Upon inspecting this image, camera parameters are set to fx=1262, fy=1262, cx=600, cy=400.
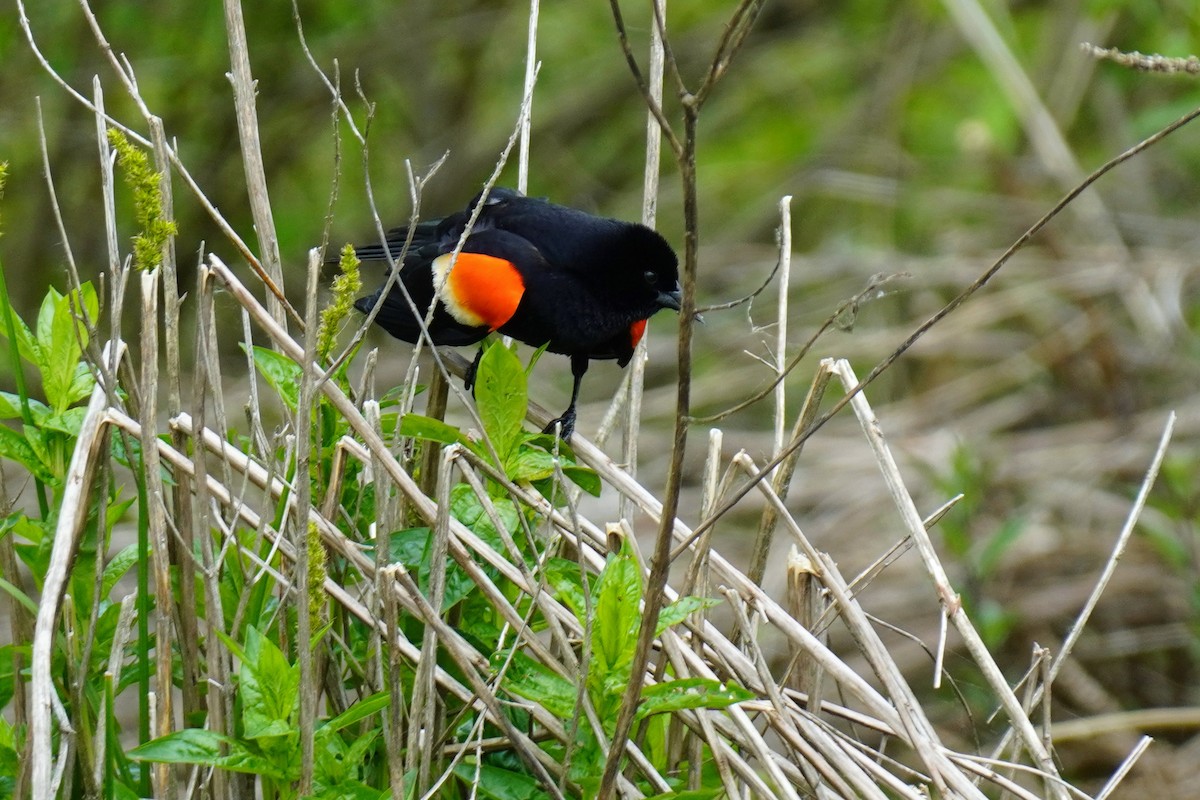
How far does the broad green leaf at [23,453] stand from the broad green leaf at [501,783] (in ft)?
2.24

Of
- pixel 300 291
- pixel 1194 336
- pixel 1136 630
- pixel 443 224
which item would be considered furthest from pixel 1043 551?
pixel 300 291

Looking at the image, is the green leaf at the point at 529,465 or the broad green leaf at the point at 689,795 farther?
the green leaf at the point at 529,465

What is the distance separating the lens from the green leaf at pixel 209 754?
1491mm

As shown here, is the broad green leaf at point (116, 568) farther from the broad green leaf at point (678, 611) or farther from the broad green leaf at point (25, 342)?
the broad green leaf at point (678, 611)

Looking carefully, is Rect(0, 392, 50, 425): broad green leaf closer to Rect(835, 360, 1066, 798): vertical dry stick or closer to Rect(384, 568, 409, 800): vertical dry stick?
Rect(384, 568, 409, 800): vertical dry stick

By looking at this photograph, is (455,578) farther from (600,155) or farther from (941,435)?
(600,155)

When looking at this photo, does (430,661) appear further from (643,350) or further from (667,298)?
(667,298)

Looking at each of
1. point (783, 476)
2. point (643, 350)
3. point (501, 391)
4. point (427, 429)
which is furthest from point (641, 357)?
point (427, 429)

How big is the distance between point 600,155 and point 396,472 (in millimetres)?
6055

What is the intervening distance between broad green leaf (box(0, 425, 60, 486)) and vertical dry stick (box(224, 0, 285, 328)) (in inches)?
15.1

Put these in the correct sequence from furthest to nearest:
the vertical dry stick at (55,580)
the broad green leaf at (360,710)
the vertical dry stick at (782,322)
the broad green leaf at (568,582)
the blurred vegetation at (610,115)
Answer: the blurred vegetation at (610,115)
the vertical dry stick at (782,322)
the broad green leaf at (568,582)
the broad green leaf at (360,710)
the vertical dry stick at (55,580)

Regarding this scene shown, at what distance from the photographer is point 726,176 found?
7.24m

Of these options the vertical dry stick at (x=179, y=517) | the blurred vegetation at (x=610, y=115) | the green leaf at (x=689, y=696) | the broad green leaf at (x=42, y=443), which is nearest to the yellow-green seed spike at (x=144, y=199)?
the vertical dry stick at (x=179, y=517)

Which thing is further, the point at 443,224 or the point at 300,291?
the point at 300,291
